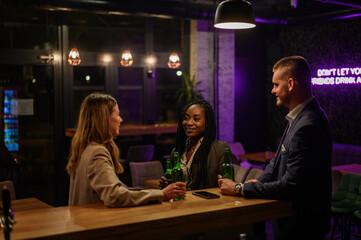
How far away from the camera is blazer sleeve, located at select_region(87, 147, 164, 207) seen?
7.70 ft

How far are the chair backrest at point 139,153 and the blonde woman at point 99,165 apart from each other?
14.9ft

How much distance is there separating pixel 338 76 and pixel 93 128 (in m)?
6.32

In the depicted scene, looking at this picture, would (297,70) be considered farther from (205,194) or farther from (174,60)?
(174,60)

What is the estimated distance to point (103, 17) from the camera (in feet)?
28.6

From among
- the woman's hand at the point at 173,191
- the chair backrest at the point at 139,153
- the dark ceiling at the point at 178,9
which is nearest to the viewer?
the woman's hand at the point at 173,191

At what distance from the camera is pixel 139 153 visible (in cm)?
726

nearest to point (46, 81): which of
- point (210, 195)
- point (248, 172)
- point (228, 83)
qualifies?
point (228, 83)

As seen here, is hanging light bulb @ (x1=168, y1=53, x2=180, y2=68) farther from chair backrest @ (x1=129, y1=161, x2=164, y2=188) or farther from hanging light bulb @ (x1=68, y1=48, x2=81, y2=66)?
chair backrest @ (x1=129, y1=161, x2=164, y2=188)

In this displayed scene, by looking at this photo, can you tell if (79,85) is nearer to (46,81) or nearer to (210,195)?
(46,81)

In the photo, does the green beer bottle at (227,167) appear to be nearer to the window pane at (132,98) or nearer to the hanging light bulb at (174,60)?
the hanging light bulb at (174,60)

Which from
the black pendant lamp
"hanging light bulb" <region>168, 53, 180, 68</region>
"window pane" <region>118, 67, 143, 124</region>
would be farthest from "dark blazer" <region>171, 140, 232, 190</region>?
"window pane" <region>118, 67, 143, 124</region>

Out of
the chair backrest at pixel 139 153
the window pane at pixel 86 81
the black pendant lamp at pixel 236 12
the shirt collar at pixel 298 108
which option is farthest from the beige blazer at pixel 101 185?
the window pane at pixel 86 81

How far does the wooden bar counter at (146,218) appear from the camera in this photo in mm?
2021

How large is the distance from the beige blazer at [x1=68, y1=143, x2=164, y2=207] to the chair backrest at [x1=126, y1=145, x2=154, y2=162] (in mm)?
4646
